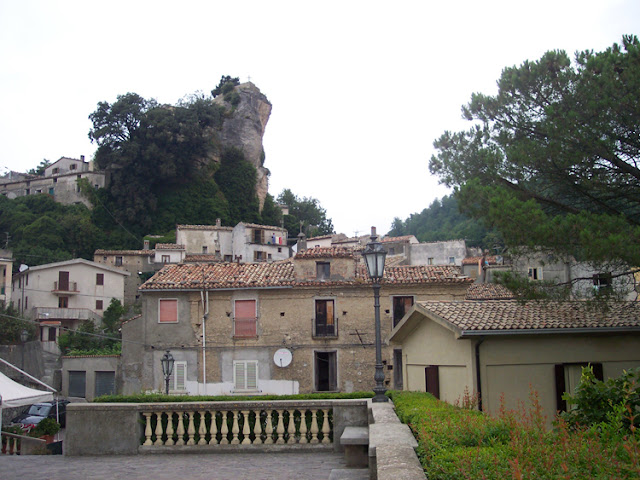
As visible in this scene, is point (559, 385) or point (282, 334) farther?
point (282, 334)

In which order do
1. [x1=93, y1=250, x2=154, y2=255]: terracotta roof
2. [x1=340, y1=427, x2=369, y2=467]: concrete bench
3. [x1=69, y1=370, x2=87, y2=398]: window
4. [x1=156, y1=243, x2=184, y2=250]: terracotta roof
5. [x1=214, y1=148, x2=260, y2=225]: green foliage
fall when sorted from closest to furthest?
[x1=340, y1=427, x2=369, y2=467]: concrete bench → [x1=69, y1=370, x2=87, y2=398]: window → [x1=156, y1=243, x2=184, y2=250]: terracotta roof → [x1=93, y1=250, x2=154, y2=255]: terracotta roof → [x1=214, y1=148, x2=260, y2=225]: green foliage

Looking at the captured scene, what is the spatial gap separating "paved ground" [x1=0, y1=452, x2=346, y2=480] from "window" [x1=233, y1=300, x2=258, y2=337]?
20806 millimetres

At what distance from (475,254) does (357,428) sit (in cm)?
6021

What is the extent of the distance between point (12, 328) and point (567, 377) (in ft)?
144

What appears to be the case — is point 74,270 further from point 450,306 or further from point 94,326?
point 450,306

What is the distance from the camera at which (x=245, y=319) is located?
31562 millimetres

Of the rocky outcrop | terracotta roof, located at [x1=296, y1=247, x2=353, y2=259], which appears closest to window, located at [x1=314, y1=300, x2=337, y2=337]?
terracotta roof, located at [x1=296, y1=247, x2=353, y2=259]

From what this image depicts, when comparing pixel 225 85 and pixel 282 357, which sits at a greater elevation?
pixel 225 85

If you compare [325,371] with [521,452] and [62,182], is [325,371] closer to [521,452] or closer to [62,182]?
[521,452]

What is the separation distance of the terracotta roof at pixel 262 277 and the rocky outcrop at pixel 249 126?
4625 cm

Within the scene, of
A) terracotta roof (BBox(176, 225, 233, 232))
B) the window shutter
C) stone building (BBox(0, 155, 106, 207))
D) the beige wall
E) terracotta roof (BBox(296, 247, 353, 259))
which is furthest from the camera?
A: stone building (BBox(0, 155, 106, 207))

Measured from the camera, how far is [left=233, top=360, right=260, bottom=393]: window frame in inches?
1216

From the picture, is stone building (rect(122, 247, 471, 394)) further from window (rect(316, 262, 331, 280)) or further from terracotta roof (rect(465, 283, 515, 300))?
terracotta roof (rect(465, 283, 515, 300))

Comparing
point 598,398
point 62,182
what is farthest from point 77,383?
point 598,398
